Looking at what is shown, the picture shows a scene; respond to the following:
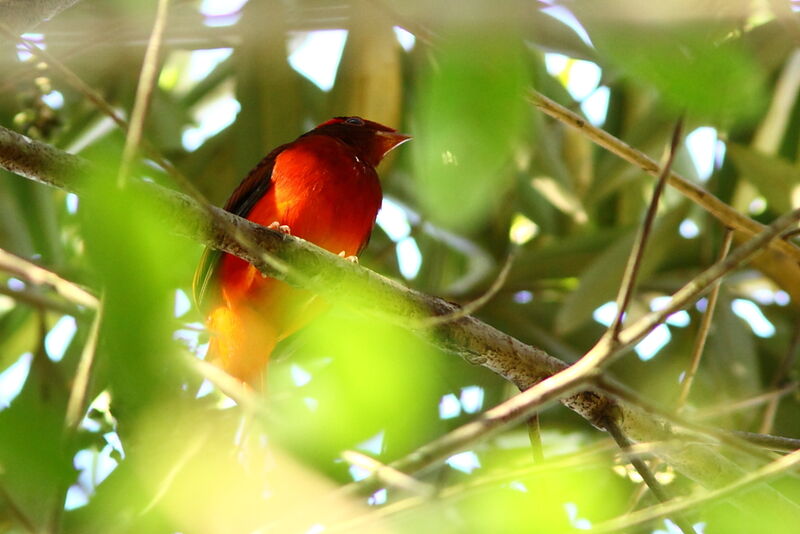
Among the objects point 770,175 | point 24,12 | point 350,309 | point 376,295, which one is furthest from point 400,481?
point 770,175

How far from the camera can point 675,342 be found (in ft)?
16.0

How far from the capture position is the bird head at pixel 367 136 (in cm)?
446

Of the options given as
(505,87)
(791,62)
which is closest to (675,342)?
(791,62)

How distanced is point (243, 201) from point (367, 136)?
2.42 feet

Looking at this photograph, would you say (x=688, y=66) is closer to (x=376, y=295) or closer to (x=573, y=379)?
(x=573, y=379)

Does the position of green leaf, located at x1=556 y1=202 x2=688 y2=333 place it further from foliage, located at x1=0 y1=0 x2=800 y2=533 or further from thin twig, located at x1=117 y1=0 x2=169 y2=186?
thin twig, located at x1=117 y1=0 x2=169 y2=186

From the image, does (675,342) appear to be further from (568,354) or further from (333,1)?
(333,1)

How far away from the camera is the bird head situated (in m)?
4.46

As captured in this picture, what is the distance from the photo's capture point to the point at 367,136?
450cm

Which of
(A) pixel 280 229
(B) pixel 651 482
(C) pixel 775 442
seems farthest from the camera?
(A) pixel 280 229

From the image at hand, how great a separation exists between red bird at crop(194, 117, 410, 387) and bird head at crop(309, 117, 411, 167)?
0.33m

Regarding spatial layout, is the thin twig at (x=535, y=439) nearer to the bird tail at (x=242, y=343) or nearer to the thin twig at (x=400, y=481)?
the thin twig at (x=400, y=481)

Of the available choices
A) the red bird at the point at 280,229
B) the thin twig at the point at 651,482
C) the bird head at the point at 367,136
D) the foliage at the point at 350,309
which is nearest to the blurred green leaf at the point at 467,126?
the foliage at the point at 350,309

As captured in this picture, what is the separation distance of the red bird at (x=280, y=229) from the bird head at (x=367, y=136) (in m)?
0.33
